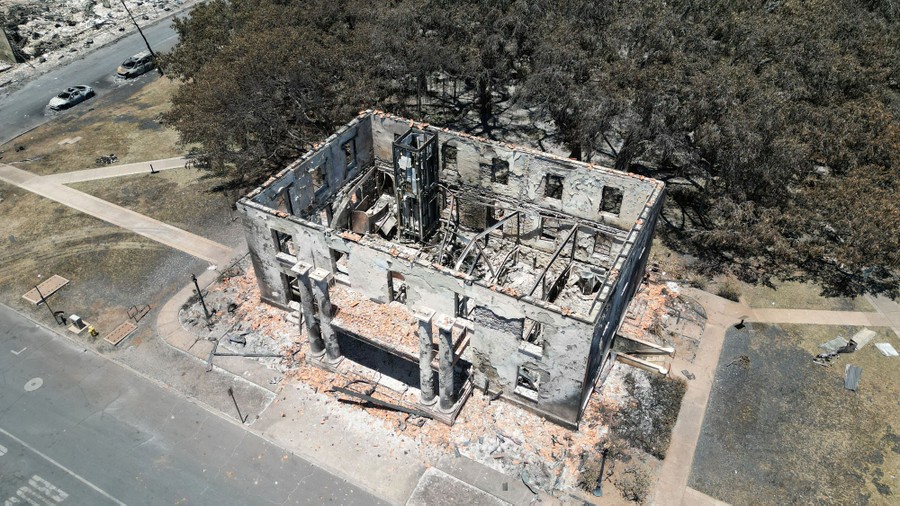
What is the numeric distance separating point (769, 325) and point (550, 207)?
12.1 m

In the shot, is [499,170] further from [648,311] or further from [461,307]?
[461,307]

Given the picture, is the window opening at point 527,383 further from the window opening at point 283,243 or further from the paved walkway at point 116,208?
the paved walkway at point 116,208

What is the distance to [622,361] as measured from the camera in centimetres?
2639

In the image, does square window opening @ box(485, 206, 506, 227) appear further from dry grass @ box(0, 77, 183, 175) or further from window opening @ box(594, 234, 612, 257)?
dry grass @ box(0, 77, 183, 175)

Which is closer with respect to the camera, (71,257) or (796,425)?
(796,425)

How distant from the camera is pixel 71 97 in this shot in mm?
47531

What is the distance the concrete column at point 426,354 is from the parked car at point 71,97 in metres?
41.3

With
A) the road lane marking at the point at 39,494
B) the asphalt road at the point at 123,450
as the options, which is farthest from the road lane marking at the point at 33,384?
the road lane marking at the point at 39,494

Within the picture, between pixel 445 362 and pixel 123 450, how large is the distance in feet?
44.0

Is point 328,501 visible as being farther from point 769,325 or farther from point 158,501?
point 769,325

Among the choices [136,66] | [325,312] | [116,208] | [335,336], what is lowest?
[116,208]

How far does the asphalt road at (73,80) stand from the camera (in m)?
45.8

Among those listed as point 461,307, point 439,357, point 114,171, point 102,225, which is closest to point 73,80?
point 114,171

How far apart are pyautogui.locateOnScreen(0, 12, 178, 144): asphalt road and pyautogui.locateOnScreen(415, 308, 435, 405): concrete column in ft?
130
